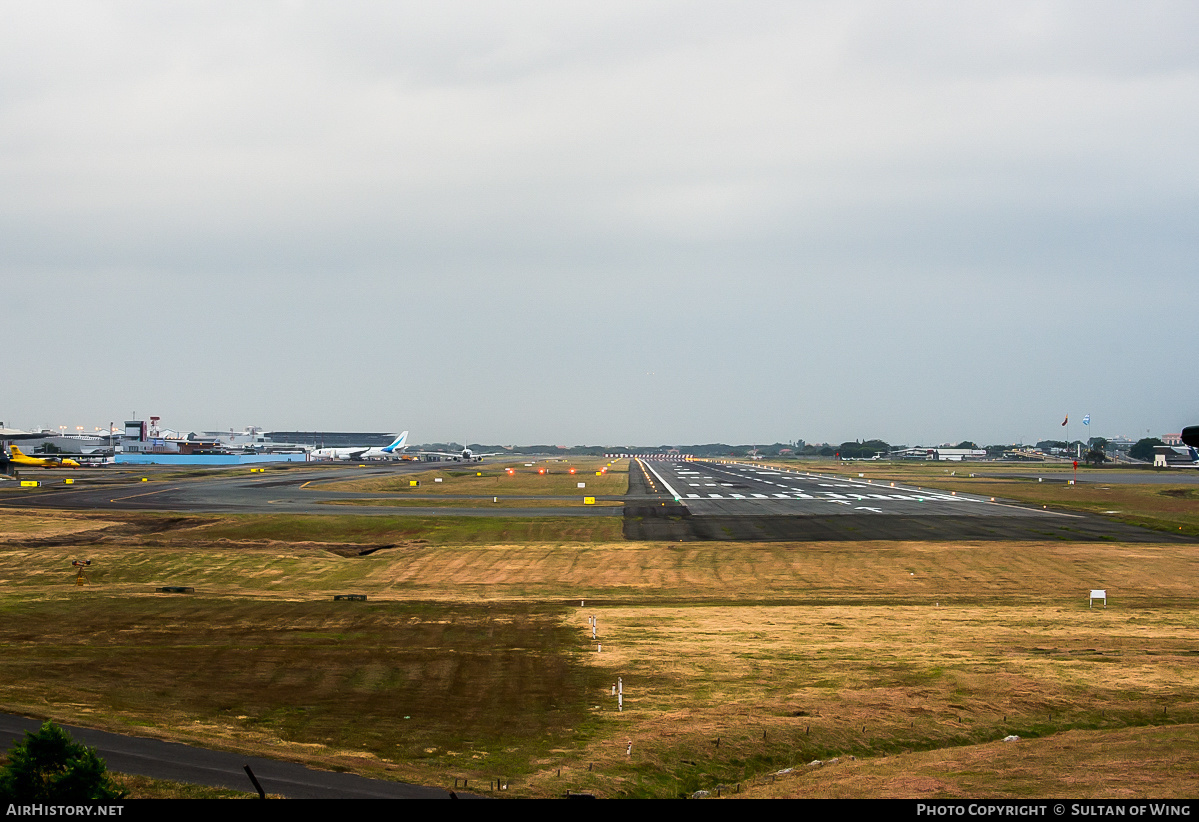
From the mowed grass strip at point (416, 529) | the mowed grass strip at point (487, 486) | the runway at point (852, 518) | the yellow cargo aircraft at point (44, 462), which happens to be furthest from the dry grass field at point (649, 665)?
the yellow cargo aircraft at point (44, 462)

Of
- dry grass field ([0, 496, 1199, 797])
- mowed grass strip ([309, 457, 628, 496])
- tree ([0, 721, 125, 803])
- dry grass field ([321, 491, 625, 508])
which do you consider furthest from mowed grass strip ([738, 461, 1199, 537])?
tree ([0, 721, 125, 803])

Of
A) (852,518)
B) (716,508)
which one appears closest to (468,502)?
(716,508)

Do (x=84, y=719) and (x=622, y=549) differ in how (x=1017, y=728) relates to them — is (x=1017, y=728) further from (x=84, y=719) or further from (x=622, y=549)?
(x=622, y=549)

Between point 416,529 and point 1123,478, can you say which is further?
point 1123,478

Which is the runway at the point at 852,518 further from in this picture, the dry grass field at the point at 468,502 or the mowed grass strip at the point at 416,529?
the dry grass field at the point at 468,502

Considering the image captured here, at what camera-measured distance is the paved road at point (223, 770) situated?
19.6 meters

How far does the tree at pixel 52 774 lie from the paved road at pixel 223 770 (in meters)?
5.26

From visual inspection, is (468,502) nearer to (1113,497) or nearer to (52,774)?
(1113,497)

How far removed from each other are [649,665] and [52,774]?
69.2 feet

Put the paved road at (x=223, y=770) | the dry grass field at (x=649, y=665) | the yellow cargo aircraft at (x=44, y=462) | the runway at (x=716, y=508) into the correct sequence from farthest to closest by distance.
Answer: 1. the yellow cargo aircraft at (x=44, y=462)
2. the runway at (x=716, y=508)
3. the dry grass field at (x=649, y=665)
4. the paved road at (x=223, y=770)

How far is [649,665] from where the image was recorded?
32344 millimetres

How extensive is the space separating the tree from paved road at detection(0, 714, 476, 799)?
207 inches

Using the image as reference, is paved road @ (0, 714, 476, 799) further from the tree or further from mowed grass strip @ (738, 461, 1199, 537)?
mowed grass strip @ (738, 461, 1199, 537)
